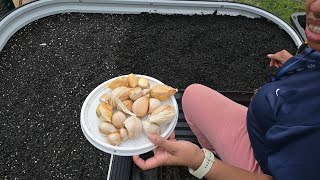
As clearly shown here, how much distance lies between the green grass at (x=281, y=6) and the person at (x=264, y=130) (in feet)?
4.99

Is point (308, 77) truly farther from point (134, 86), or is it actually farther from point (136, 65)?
point (136, 65)

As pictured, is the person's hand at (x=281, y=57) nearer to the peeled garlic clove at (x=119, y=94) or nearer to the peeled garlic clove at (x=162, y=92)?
the peeled garlic clove at (x=162, y=92)

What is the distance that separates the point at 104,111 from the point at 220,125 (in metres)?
0.43

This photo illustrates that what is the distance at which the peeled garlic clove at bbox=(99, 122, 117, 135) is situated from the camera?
1033mm

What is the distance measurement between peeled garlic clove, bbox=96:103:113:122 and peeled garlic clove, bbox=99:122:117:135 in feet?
0.06

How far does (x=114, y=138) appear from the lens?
1.01m

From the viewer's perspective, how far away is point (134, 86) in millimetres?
1155

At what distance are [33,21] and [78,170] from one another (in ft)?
3.75

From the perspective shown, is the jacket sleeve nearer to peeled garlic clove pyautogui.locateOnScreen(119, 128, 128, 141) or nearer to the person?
the person

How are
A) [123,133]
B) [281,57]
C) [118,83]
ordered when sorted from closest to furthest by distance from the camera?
[123,133] → [118,83] → [281,57]

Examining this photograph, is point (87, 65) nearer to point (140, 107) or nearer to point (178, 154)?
point (140, 107)

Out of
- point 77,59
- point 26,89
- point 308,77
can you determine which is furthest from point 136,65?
point 308,77

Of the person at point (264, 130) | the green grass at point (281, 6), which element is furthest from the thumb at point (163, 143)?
the green grass at point (281, 6)

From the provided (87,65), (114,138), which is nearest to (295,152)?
(114,138)
